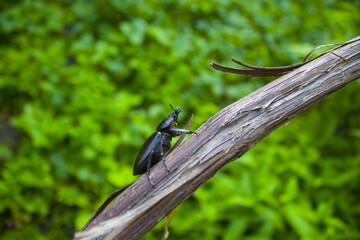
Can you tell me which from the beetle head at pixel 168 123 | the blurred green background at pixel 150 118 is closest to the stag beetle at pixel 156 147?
the beetle head at pixel 168 123

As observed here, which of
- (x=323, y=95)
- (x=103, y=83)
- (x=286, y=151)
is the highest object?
(x=323, y=95)

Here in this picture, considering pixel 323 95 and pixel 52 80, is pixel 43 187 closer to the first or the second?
pixel 52 80

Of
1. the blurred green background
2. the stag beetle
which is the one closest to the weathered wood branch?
the stag beetle

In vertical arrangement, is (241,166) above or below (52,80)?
below

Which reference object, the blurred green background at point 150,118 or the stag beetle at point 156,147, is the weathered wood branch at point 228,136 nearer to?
the stag beetle at point 156,147

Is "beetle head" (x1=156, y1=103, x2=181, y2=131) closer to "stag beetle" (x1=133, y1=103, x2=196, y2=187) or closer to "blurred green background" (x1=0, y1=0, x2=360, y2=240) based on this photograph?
"stag beetle" (x1=133, y1=103, x2=196, y2=187)

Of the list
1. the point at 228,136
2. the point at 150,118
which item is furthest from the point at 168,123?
the point at 150,118

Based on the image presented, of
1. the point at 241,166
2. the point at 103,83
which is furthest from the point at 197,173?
A: the point at 103,83
